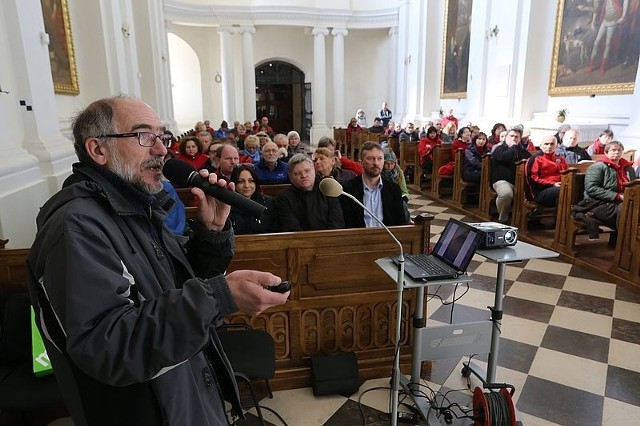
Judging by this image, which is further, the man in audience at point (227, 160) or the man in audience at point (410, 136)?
the man in audience at point (410, 136)

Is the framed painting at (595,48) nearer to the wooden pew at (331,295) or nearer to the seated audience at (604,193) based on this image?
the seated audience at (604,193)

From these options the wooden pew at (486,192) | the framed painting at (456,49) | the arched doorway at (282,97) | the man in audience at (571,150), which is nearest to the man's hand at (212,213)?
the wooden pew at (486,192)

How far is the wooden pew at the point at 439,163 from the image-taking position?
7988mm

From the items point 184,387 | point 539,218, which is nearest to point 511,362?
point 184,387

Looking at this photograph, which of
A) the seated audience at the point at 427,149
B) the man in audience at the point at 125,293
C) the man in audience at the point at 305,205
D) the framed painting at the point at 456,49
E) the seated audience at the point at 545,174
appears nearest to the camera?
the man in audience at the point at 125,293

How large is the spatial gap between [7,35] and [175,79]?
55.9 feet

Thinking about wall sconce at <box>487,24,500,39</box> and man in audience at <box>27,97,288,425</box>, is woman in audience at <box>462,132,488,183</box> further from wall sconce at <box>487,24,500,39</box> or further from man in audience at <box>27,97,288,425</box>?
man in audience at <box>27,97,288,425</box>

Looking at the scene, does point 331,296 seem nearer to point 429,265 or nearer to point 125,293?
point 429,265

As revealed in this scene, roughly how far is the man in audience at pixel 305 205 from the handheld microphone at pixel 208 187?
1.78 meters

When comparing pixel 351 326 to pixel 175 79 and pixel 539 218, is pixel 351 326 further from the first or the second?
pixel 175 79

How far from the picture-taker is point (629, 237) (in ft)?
13.9

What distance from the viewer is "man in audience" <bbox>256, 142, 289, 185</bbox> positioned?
194 inches

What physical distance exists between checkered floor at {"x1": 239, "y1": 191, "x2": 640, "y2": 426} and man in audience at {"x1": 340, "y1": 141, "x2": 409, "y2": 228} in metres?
0.98

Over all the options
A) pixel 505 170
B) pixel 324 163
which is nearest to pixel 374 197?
pixel 324 163
